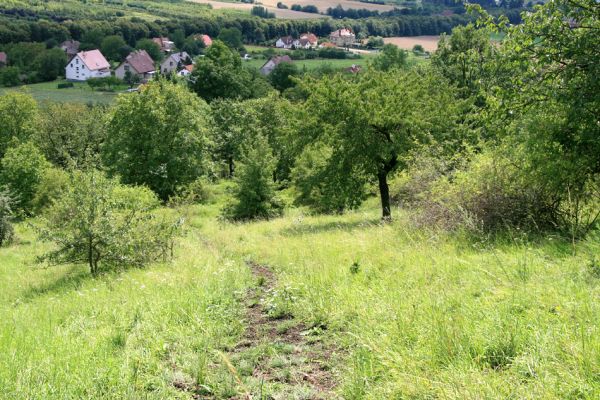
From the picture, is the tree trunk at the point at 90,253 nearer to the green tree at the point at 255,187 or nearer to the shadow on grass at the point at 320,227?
the shadow on grass at the point at 320,227

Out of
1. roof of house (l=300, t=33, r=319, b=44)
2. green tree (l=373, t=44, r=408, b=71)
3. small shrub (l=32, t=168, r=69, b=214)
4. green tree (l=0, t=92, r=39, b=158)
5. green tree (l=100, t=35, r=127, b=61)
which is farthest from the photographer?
roof of house (l=300, t=33, r=319, b=44)

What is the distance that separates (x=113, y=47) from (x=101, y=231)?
434ft

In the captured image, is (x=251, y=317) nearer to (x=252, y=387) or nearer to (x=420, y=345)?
(x=252, y=387)

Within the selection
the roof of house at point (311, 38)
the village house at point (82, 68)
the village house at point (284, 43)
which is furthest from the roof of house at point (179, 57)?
the roof of house at point (311, 38)

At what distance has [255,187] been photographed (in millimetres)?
29266

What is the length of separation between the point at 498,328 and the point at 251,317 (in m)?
3.68

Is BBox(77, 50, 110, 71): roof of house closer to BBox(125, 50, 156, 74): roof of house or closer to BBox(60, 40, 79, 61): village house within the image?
BBox(125, 50, 156, 74): roof of house

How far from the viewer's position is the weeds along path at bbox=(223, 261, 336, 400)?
4.63 metres

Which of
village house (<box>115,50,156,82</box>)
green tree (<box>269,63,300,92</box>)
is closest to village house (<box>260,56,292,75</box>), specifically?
village house (<box>115,50,156,82</box>)

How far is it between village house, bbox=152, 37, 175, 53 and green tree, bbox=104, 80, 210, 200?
113184 millimetres

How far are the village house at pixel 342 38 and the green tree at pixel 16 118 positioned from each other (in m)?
116

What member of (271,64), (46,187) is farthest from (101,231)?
(271,64)

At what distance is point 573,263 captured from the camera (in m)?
6.19

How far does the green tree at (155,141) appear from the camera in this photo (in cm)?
3130
